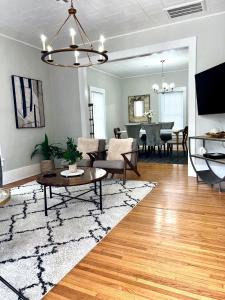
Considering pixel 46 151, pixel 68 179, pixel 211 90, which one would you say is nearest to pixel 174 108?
pixel 211 90

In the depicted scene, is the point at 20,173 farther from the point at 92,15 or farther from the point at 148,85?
the point at 148,85

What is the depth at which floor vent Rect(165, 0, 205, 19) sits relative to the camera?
11.8 feet

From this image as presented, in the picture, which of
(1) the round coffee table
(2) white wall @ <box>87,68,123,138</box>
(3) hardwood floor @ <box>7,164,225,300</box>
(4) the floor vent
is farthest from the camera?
(2) white wall @ <box>87,68,123,138</box>

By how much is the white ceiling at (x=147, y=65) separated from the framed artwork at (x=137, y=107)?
0.93 m

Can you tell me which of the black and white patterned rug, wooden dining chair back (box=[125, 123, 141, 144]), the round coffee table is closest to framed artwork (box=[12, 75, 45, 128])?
the black and white patterned rug

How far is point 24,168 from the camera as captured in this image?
5.06 meters

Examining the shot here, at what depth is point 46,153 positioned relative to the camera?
5301 millimetres

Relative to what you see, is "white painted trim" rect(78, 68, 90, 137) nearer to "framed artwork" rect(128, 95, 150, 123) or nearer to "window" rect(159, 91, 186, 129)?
"framed artwork" rect(128, 95, 150, 123)

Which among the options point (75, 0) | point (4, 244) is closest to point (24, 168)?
point (4, 244)

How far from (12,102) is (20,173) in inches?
59.5

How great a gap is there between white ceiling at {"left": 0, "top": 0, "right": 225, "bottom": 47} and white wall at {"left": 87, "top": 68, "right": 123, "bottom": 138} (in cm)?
327

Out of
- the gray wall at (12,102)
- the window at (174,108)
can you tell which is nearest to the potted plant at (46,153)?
the gray wall at (12,102)

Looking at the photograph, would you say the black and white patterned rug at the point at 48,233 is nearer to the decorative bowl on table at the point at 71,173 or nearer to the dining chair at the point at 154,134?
the decorative bowl on table at the point at 71,173

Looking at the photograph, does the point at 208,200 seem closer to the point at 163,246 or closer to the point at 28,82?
the point at 163,246
